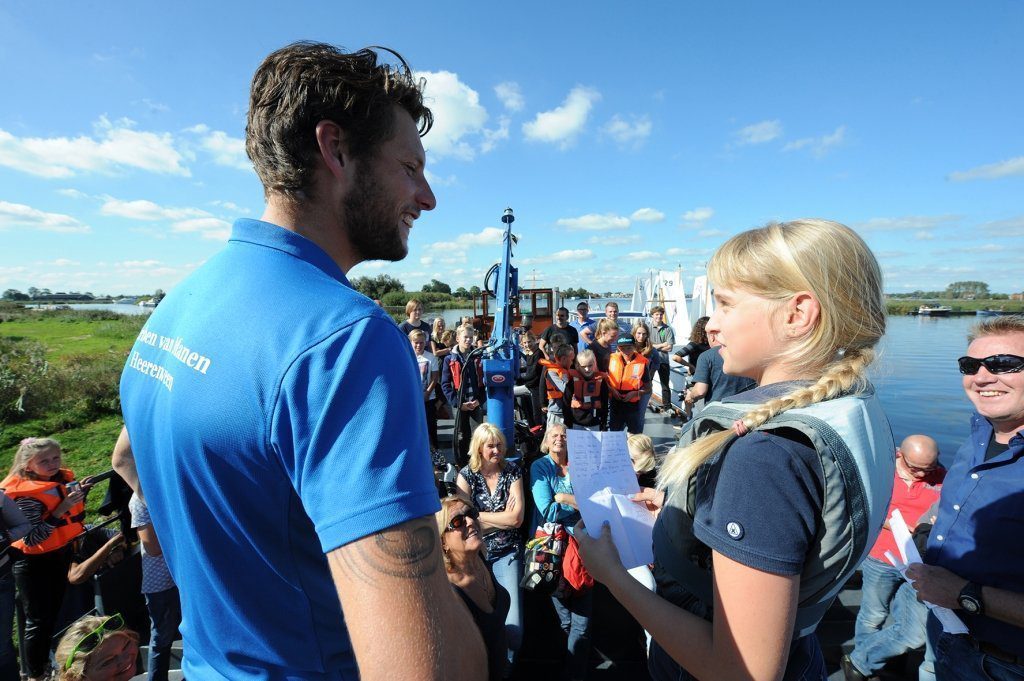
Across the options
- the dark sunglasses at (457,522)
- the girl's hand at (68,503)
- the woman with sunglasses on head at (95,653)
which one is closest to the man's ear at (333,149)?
the dark sunglasses at (457,522)

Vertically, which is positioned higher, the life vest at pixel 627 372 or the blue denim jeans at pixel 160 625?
the life vest at pixel 627 372

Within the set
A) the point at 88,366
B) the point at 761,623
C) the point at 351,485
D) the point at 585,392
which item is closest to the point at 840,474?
the point at 761,623

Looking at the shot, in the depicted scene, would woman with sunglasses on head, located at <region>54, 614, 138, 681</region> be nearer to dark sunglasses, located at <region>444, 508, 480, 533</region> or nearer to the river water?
dark sunglasses, located at <region>444, 508, 480, 533</region>

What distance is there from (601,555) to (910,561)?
1615 millimetres

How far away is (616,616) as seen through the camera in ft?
10.9

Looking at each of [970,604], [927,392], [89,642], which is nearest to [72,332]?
[89,642]

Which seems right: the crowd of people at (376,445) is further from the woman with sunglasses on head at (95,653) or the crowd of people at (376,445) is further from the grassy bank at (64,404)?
the grassy bank at (64,404)

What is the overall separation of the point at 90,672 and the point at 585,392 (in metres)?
4.85

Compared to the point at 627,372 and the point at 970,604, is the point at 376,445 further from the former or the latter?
the point at 627,372

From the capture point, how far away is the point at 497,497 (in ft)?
11.9

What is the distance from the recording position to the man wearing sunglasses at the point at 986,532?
5.22ft

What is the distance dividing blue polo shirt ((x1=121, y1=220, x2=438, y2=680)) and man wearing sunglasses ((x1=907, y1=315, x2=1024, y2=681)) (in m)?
2.12

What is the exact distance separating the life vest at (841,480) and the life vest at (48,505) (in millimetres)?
4204

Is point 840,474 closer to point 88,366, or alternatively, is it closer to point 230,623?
point 230,623
